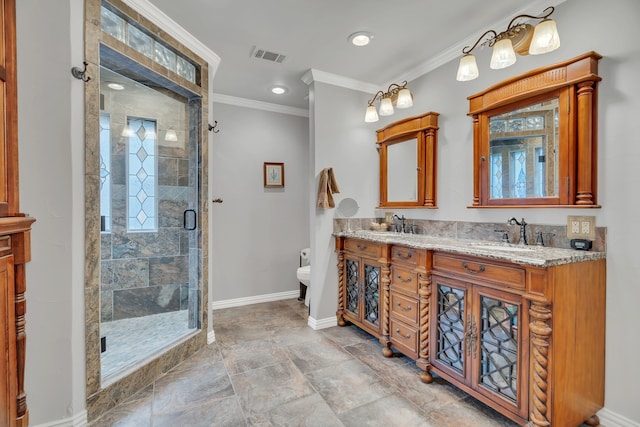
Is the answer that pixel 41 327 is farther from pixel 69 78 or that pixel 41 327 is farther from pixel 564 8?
pixel 564 8

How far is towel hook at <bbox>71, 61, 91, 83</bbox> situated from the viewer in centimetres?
157

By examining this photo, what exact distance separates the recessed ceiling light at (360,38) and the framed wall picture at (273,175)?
185cm

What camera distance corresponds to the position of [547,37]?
159 cm

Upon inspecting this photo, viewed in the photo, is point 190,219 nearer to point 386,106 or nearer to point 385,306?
point 385,306

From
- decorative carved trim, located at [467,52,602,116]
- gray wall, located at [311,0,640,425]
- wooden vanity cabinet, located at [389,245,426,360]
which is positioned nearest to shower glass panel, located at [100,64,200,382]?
wooden vanity cabinet, located at [389,245,426,360]

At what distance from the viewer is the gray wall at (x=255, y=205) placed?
360cm

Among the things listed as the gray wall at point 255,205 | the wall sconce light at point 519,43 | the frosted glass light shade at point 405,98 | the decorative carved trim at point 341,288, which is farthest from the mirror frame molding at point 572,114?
the gray wall at point 255,205

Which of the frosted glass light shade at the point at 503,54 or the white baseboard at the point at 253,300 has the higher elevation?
the frosted glass light shade at the point at 503,54

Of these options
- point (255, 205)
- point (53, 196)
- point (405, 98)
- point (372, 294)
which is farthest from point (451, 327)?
point (255, 205)

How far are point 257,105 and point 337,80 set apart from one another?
119 centimetres

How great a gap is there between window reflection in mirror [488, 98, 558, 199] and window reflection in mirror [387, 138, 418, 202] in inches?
28.8

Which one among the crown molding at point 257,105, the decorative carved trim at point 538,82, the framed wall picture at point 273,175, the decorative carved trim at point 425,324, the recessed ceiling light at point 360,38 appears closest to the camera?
the decorative carved trim at point 538,82

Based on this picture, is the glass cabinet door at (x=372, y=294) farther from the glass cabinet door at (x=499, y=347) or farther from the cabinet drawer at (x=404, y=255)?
the glass cabinet door at (x=499, y=347)

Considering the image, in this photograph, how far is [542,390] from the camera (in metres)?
1.43
